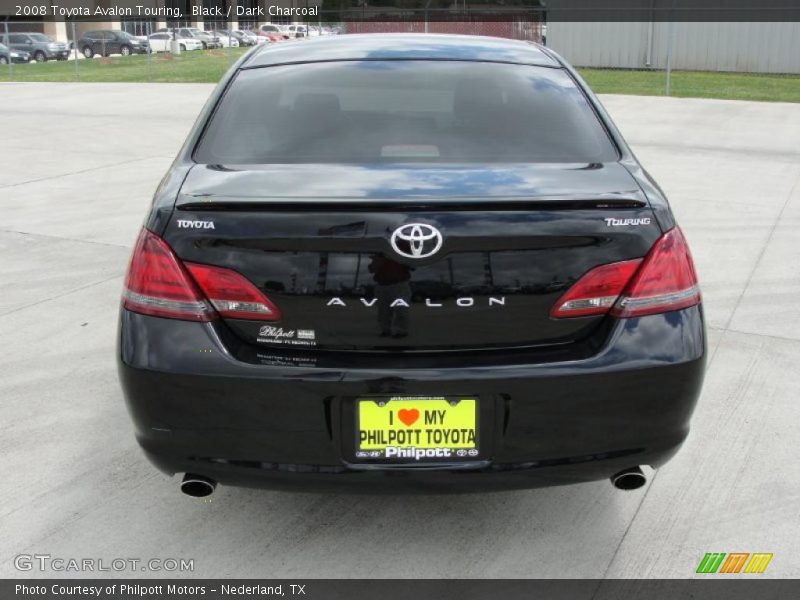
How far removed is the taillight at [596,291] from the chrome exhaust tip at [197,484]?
1.12 m

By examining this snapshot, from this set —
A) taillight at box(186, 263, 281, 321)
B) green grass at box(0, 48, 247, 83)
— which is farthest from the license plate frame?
green grass at box(0, 48, 247, 83)

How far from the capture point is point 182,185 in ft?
9.33

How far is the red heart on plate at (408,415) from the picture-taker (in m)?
2.56

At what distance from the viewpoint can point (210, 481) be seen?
8.98 feet

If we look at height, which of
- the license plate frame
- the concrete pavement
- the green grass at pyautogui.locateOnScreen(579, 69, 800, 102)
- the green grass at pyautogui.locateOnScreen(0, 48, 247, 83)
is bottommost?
the concrete pavement

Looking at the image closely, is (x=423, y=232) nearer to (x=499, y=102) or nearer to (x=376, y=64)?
(x=499, y=102)

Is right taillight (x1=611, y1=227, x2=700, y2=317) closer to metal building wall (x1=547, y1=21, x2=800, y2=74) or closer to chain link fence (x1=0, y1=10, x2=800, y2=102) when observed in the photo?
chain link fence (x1=0, y1=10, x2=800, y2=102)

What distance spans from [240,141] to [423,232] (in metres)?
1.00

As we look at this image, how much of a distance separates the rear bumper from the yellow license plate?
1.4 inches

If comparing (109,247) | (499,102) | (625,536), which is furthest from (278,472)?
(109,247)

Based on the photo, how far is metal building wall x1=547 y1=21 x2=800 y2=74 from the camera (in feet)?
93.5

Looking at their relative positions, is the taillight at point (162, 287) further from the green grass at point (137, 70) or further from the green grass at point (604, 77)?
the green grass at point (137, 70)

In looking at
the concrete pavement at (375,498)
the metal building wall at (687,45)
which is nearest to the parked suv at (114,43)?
the metal building wall at (687,45)
